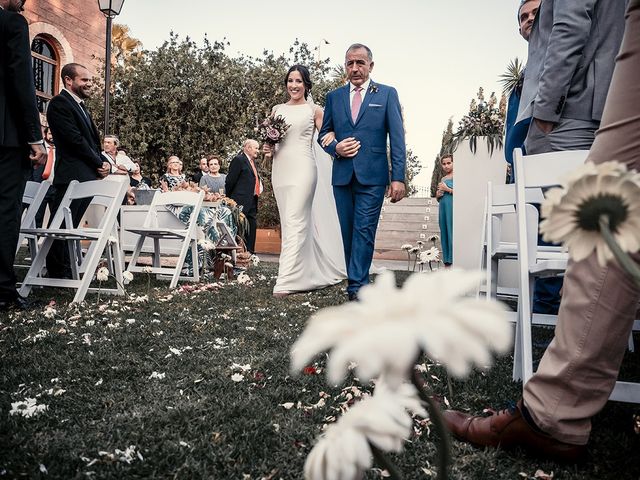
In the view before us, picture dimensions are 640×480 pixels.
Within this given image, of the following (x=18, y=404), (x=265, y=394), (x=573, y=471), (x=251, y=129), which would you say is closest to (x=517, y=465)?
(x=573, y=471)

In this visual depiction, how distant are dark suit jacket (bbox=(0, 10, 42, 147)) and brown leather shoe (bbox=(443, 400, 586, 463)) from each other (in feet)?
11.8

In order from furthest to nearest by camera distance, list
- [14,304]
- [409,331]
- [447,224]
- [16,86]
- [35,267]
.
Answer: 1. [447,224]
2. [35,267]
3. [14,304]
4. [16,86]
5. [409,331]

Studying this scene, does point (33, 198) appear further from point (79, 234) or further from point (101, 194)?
point (79, 234)

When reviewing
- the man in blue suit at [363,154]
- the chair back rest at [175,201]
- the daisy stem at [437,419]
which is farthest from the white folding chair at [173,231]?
Result: the daisy stem at [437,419]

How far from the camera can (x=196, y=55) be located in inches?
613

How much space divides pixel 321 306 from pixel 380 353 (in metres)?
4.38

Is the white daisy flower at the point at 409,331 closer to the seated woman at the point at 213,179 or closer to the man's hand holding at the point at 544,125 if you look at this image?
the man's hand holding at the point at 544,125

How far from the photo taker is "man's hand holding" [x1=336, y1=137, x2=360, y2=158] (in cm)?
464

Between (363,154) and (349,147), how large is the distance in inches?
5.7

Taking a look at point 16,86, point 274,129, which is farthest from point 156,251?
point 16,86

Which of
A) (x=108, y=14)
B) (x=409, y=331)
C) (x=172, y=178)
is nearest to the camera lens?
(x=409, y=331)

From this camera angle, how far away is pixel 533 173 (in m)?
2.23

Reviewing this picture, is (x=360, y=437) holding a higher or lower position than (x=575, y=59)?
lower

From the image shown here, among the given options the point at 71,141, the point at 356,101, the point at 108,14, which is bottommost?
the point at 71,141
